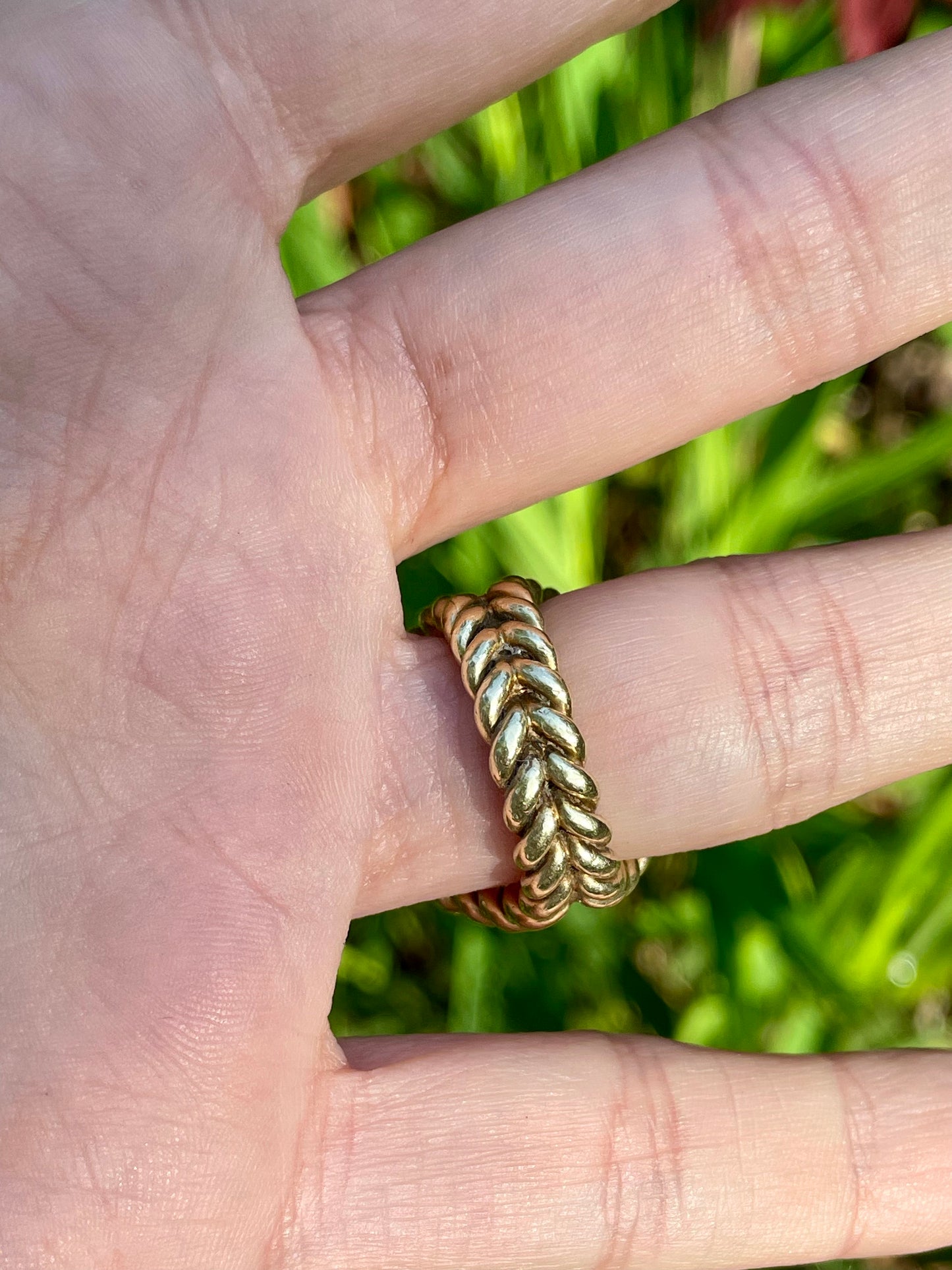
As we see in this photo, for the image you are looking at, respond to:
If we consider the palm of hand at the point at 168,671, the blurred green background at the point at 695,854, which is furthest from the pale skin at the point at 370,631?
the blurred green background at the point at 695,854

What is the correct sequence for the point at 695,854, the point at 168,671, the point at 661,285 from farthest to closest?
the point at 695,854 → the point at 661,285 → the point at 168,671

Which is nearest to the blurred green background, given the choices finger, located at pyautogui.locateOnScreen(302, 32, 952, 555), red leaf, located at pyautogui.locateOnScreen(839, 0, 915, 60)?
red leaf, located at pyautogui.locateOnScreen(839, 0, 915, 60)

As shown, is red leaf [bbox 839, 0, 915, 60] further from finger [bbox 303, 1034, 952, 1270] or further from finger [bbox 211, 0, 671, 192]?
finger [bbox 303, 1034, 952, 1270]

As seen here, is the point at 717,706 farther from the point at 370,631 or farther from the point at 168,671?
the point at 168,671

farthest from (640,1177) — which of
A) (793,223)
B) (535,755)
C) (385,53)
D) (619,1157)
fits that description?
(385,53)

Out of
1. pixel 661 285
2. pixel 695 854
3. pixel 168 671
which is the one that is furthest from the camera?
pixel 695 854

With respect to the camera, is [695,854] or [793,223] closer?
[793,223]

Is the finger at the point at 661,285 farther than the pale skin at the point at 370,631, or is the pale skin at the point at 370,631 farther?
the finger at the point at 661,285

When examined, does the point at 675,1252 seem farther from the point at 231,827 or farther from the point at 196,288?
the point at 196,288

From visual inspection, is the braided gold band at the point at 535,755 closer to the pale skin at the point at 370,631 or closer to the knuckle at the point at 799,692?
the pale skin at the point at 370,631
